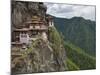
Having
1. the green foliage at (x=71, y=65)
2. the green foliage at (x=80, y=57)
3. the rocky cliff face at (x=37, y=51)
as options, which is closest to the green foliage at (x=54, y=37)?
the rocky cliff face at (x=37, y=51)

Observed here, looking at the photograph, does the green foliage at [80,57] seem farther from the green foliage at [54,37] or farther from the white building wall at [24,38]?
the white building wall at [24,38]

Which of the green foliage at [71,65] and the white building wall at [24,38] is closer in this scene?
the white building wall at [24,38]

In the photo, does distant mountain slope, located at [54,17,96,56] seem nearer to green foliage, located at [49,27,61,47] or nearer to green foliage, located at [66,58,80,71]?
green foliage, located at [49,27,61,47]

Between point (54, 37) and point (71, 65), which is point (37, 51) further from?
point (71, 65)

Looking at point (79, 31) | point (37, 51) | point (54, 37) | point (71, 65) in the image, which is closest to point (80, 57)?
point (71, 65)

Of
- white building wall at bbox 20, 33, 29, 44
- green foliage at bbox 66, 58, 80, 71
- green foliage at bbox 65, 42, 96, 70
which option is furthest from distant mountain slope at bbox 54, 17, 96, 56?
white building wall at bbox 20, 33, 29, 44
